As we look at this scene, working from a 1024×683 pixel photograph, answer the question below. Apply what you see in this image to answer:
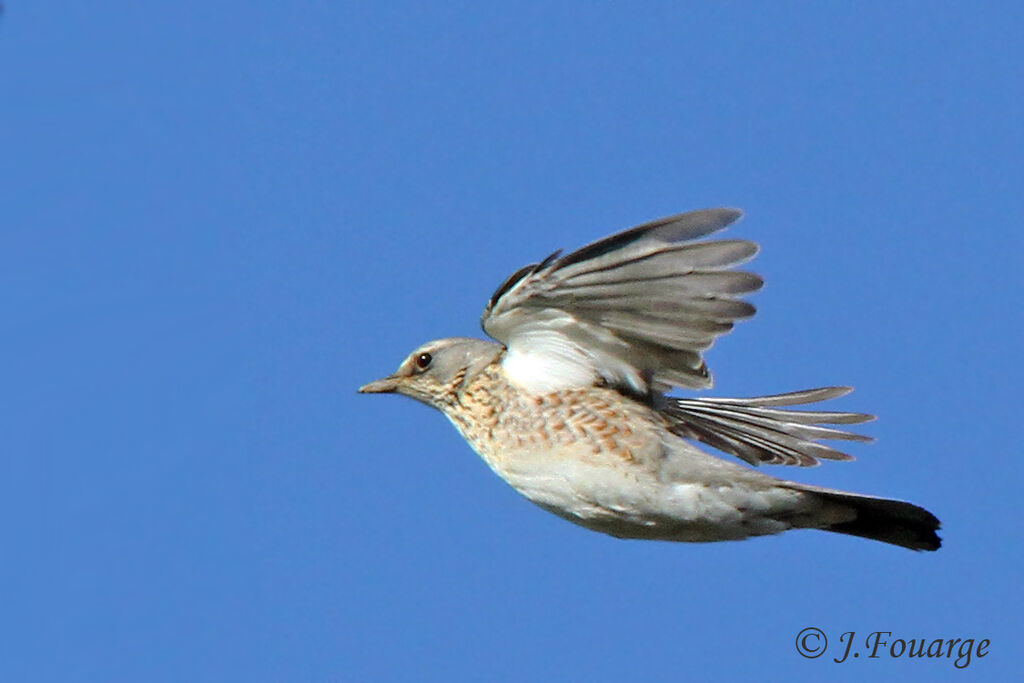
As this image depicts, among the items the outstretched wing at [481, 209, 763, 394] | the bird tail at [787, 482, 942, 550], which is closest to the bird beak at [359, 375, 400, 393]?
the outstretched wing at [481, 209, 763, 394]

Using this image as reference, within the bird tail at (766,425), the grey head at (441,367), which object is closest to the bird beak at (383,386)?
the grey head at (441,367)

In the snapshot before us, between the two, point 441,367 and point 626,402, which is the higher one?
point 441,367

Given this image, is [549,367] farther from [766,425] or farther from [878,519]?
[878,519]

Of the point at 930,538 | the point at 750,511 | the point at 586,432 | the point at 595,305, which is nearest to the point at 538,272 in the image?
the point at 595,305

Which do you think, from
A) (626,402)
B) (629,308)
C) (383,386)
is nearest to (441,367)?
(383,386)

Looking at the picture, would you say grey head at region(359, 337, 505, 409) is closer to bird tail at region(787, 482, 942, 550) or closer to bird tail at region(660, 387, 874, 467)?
bird tail at region(660, 387, 874, 467)

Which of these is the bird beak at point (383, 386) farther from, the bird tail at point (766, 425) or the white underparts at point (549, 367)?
the bird tail at point (766, 425)

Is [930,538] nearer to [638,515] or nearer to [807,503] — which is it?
[807,503]
